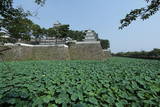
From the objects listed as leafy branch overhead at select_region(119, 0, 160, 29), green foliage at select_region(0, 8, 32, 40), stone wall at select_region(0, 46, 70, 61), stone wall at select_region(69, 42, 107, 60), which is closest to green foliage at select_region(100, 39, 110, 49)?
stone wall at select_region(69, 42, 107, 60)

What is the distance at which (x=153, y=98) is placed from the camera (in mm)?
2219

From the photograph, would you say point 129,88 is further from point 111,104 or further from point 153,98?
point 111,104

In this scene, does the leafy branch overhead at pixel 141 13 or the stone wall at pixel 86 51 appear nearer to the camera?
the leafy branch overhead at pixel 141 13

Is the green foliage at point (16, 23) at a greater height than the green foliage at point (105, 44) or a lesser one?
lesser

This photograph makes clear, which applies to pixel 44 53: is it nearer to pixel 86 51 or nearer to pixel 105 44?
pixel 86 51

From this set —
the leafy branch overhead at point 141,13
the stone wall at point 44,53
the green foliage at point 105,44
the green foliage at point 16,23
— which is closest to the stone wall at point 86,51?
the stone wall at point 44,53

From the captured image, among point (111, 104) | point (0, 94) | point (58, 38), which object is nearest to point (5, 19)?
point (0, 94)

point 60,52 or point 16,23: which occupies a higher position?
point 16,23

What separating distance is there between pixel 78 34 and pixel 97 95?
94.3 ft

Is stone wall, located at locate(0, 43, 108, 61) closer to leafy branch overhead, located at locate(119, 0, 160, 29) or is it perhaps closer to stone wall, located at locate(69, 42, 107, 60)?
stone wall, located at locate(69, 42, 107, 60)

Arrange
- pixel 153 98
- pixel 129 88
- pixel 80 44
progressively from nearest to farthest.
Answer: pixel 153 98, pixel 129 88, pixel 80 44

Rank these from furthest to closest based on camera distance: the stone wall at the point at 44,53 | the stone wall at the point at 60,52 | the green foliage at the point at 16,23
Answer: the stone wall at the point at 60,52, the stone wall at the point at 44,53, the green foliage at the point at 16,23

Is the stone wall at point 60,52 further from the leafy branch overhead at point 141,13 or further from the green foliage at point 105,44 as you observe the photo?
the green foliage at point 105,44

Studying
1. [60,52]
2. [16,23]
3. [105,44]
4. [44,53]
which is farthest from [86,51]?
[105,44]
